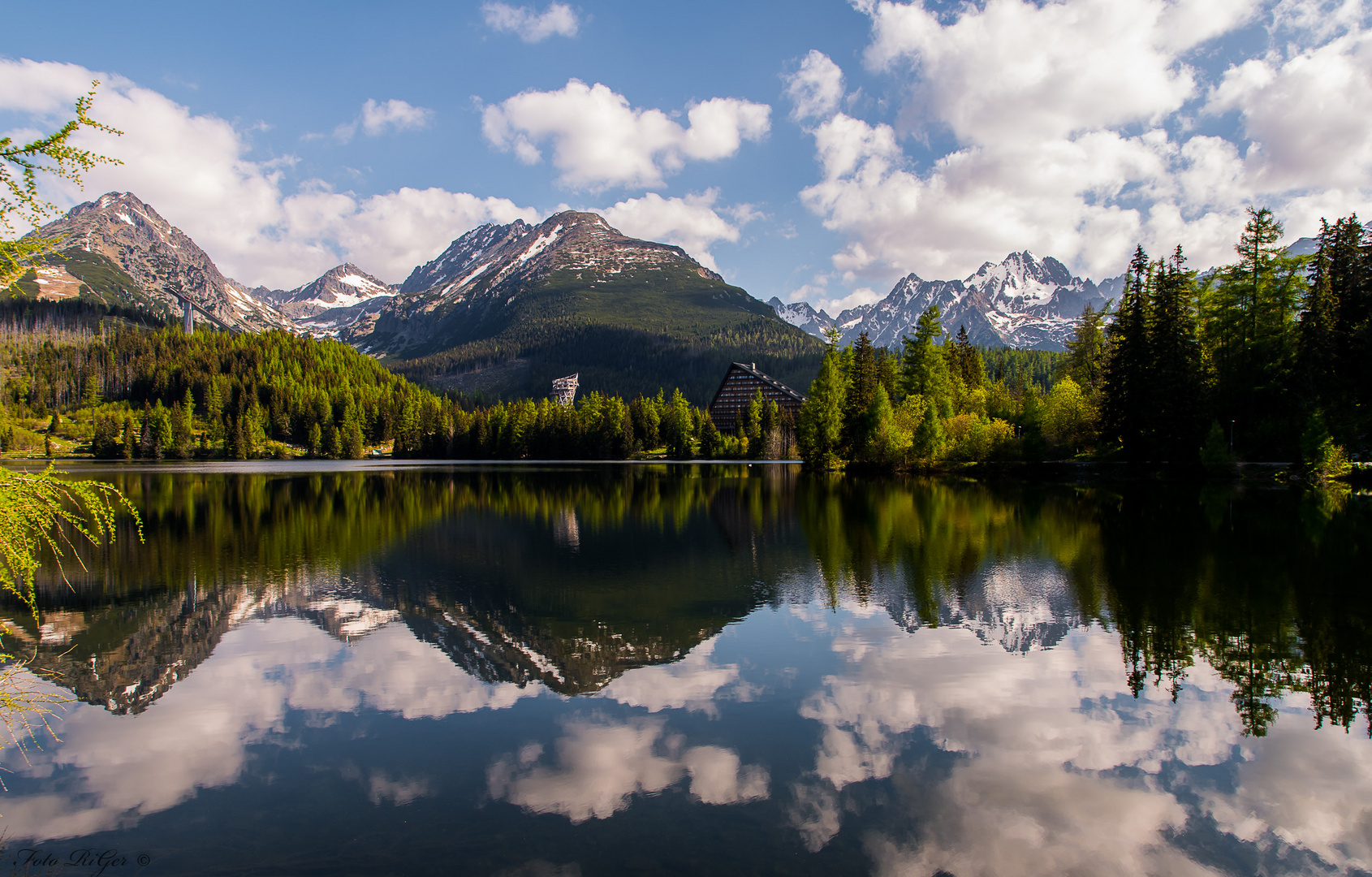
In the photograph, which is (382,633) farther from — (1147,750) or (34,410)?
(34,410)

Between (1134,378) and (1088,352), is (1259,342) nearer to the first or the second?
(1134,378)

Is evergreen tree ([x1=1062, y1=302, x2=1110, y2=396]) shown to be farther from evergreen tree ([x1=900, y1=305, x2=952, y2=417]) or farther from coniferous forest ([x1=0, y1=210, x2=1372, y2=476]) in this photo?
evergreen tree ([x1=900, y1=305, x2=952, y2=417])

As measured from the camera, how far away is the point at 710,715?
1265cm

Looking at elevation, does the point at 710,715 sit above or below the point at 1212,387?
below

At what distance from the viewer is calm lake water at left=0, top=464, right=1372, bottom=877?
8.79 meters

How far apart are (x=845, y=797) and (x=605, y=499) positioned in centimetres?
4749

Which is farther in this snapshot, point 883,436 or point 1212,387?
point 883,436

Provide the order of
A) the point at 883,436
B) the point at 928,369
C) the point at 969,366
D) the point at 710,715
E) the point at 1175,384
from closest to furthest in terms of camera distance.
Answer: the point at 710,715 → the point at 1175,384 → the point at 883,436 → the point at 928,369 → the point at 969,366

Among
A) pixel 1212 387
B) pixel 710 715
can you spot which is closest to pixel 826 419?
pixel 1212 387

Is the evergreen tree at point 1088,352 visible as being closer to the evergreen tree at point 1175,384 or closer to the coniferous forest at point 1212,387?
the coniferous forest at point 1212,387

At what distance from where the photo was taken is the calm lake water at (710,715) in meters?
8.79

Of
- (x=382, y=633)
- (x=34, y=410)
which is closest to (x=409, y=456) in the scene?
(x=34, y=410)

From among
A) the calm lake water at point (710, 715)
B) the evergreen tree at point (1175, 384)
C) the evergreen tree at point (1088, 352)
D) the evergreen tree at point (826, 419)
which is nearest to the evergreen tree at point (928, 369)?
the evergreen tree at point (826, 419)

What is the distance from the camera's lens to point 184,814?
379 inches
